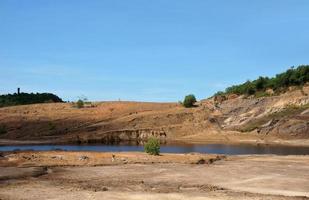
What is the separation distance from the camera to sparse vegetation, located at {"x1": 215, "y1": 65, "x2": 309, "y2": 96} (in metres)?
85.6

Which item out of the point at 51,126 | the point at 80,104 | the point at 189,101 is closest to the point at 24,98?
the point at 80,104

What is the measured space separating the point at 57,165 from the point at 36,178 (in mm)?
5908

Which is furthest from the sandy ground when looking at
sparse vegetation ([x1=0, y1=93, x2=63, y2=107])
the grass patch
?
sparse vegetation ([x1=0, y1=93, x2=63, y2=107])

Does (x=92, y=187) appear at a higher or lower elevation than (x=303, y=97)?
lower

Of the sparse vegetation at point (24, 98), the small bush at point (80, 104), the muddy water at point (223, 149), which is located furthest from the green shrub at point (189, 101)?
the sparse vegetation at point (24, 98)

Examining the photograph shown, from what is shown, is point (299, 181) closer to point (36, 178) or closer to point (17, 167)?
point (36, 178)

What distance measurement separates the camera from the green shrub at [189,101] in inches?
3757

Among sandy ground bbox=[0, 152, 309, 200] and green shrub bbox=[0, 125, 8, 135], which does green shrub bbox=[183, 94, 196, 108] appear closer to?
green shrub bbox=[0, 125, 8, 135]

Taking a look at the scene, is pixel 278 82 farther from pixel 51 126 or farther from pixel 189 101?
pixel 51 126

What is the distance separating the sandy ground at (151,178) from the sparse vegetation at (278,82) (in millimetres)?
50781

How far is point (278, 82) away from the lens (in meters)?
87.6

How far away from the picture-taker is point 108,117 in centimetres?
9538

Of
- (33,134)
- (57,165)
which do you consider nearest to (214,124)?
(33,134)

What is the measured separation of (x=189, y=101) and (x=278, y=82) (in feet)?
53.4
